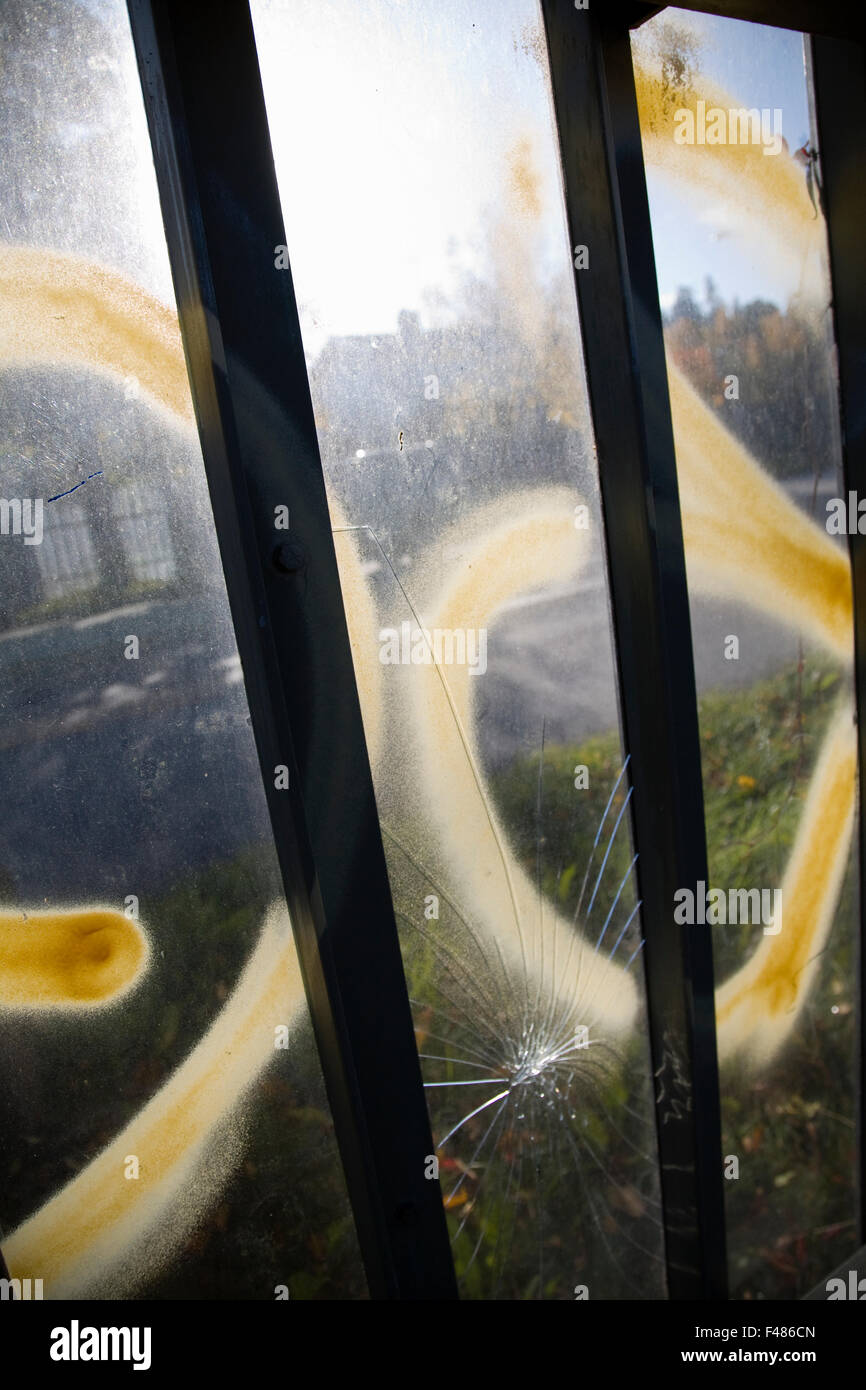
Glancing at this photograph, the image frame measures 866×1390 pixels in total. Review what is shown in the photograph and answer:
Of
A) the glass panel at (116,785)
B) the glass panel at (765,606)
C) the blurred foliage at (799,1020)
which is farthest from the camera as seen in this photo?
the blurred foliage at (799,1020)

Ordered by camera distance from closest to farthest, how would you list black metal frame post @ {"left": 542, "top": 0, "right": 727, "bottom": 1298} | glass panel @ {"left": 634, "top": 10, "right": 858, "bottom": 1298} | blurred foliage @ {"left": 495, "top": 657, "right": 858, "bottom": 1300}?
black metal frame post @ {"left": 542, "top": 0, "right": 727, "bottom": 1298} → glass panel @ {"left": 634, "top": 10, "right": 858, "bottom": 1298} → blurred foliage @ {"left": 495, "top": 657, "right": 858, "bottom": 1300}

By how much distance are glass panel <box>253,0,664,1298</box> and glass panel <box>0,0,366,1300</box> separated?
243mm

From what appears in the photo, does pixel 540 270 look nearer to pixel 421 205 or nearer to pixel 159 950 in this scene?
pixel 421 205

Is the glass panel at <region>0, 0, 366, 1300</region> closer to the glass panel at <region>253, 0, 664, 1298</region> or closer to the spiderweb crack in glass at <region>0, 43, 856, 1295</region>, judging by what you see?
the spiderweb crack in glass at <region>0, 43, 856, 1295</region>

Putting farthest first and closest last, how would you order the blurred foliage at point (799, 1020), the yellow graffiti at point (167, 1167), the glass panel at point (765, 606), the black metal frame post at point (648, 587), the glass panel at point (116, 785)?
the blurred foliage at point (799, 1020), the glass panel at point (765, 606), the black metal frame post at point (648, 587), the yellow graffiti at point (167, 1167), the glass panel at point (116, 785)

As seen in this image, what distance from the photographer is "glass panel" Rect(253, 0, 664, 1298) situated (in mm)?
1561

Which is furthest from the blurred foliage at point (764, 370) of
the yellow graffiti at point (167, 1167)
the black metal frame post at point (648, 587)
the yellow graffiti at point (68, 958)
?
the yellow graffiti at point (68, 958)

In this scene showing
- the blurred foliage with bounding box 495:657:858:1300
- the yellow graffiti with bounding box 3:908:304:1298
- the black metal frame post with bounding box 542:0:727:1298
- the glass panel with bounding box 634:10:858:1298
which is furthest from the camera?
the blurred foliage with bounding box 495:657:858:1300

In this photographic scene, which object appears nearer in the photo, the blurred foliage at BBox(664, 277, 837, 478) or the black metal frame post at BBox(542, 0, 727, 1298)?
the black metal frame post at BBox(542, 0, 727, 1298)

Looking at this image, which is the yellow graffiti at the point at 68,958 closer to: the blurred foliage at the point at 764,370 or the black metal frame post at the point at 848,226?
the blurred foliage at the point at 764,370

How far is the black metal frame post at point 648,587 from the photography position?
1.73 metres

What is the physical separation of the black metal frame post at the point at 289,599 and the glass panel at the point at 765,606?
729 millimetres

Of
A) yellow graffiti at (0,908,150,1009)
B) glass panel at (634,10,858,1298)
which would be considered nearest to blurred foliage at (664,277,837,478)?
glass panel at (634,10,858,1298)

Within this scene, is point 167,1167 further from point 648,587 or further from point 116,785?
point 648,587
